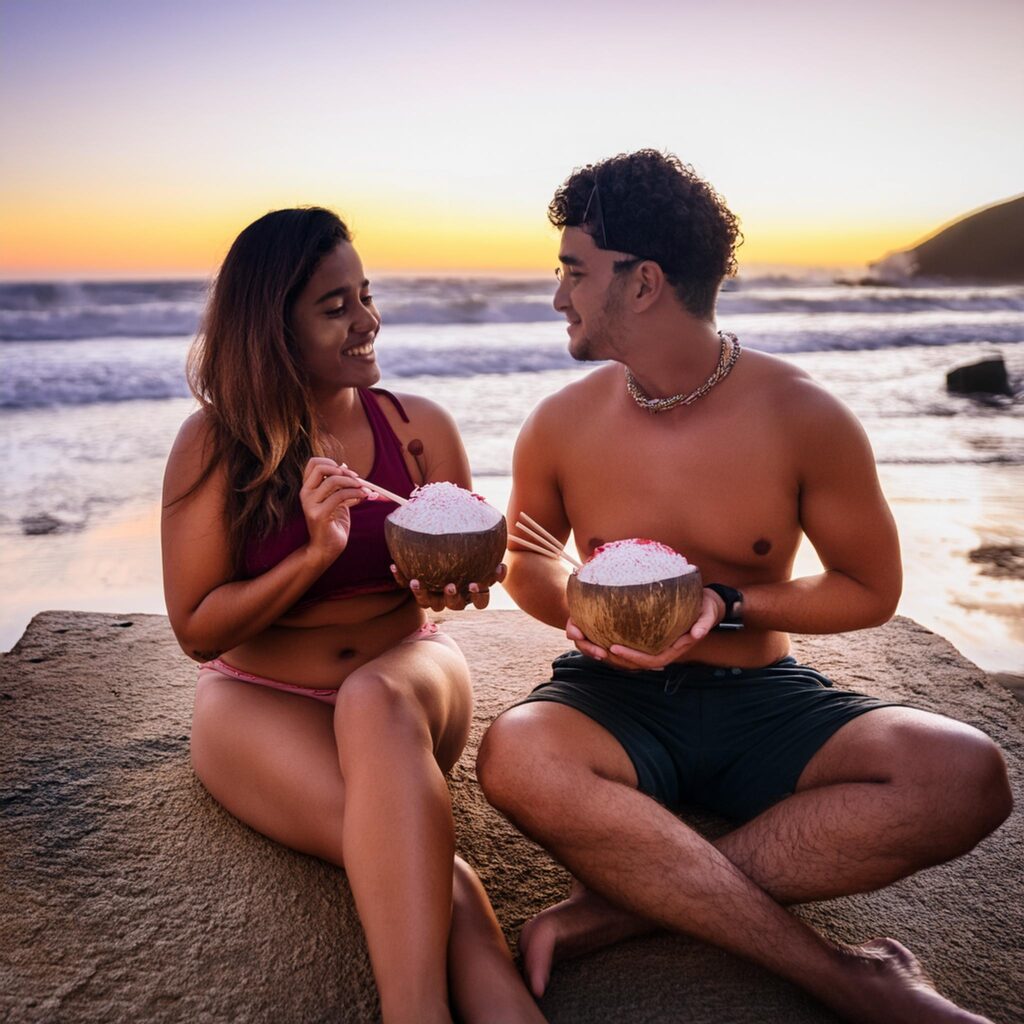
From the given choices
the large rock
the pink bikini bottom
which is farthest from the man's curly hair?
the large rock

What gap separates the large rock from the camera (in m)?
1.71

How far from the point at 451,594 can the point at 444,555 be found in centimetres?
9

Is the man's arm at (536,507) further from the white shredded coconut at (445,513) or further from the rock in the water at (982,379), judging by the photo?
the rock in the water at (982,379)

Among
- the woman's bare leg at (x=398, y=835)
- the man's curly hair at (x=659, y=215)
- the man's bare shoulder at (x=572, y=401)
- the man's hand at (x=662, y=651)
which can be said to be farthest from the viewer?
the man's bare shoulder at (x=572, y=401)

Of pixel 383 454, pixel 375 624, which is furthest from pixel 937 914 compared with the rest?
pixel 383 454

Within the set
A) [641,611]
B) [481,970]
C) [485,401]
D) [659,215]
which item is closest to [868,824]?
[641,611]

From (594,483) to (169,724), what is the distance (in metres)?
1.35

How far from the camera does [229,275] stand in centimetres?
212

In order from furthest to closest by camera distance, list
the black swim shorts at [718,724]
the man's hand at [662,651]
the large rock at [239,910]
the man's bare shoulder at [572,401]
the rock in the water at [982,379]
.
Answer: the rock in the water at [982,379]
the man's bare shoulder at [572,401]
the black swim shorts at [718,724]
the man's hand at [662,651]
the large rock at [239,910]

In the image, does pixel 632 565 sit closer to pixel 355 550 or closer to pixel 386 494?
pixel 386 494

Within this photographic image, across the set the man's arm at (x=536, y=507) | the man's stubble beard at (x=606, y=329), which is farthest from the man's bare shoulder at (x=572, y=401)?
the man's stubble beard at (x=606, y=329)

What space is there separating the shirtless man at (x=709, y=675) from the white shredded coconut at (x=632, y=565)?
12 centimetres

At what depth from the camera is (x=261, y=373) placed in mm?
2078

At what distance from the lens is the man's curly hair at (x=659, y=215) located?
2156 mm
